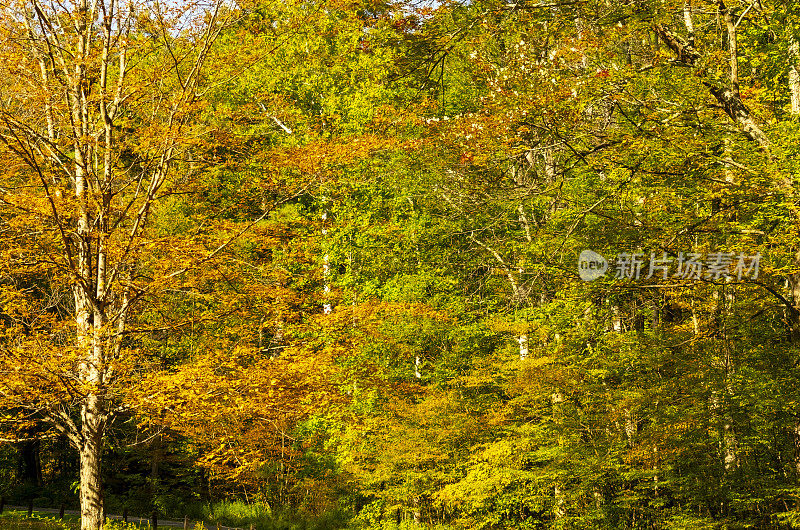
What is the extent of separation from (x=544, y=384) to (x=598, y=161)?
5.62 m

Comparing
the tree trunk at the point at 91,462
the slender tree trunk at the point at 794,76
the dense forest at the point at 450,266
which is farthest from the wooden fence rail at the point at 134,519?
the slender tree trunk at the point at 794,76

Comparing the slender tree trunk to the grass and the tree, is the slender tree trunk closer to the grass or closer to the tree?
the tree

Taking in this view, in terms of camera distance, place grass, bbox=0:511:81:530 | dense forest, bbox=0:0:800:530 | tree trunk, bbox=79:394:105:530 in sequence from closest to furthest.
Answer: dense forest, bbox=0:0:800:530 < tree trunk, bbox=79:394:105:530 < grass, bbox=0:511:81:530

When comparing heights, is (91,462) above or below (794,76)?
below

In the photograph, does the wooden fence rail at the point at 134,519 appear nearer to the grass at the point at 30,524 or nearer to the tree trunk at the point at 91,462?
the grass at the point at 30,524

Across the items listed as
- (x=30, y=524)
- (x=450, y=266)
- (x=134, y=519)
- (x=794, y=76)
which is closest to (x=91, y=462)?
(x=30, y=524)

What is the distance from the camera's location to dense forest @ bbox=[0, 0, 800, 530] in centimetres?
952

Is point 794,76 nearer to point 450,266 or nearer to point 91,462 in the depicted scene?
point 450,266

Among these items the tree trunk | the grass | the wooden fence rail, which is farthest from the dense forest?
the grass

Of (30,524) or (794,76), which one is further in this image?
(30,524)

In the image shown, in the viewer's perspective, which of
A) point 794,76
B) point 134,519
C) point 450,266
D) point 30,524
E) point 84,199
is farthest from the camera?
point 134,519

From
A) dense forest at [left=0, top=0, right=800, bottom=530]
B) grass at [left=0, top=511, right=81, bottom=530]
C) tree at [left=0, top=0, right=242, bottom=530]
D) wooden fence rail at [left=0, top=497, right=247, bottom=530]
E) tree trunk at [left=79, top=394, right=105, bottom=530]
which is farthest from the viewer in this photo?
wooden fence rail at [left=0, top=497, right=247, bottom=530]

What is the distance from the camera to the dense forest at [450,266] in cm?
952

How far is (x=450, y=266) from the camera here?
70.6 feet
